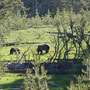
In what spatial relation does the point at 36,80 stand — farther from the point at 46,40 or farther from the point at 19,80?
the point at 46,40

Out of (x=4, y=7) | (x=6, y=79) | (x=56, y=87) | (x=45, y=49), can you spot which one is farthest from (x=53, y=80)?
(x=4, y=7)

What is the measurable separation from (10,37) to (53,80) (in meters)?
32.2

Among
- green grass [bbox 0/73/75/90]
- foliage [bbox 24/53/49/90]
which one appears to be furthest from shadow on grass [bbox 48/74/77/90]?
foliage [bbox 24/53/49/90]

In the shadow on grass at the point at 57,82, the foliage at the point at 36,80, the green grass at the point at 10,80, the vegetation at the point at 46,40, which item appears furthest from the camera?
the green grass at the point at 10,80

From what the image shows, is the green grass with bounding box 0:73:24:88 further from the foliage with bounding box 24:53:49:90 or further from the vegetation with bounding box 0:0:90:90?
the foliage with bounding box 24:53:49:90

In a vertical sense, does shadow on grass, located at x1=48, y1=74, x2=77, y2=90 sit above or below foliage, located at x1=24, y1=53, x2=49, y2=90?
below

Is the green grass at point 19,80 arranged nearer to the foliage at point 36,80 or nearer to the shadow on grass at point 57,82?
the shadow on grass at point 57,82

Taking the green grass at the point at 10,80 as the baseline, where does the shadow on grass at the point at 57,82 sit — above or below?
above

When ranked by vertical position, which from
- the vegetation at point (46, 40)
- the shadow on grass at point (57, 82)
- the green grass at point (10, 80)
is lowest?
the green grass at point (10, 80)

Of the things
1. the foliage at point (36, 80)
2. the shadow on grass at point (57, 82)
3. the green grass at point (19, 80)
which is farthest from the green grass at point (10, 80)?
the foliage at point (36, 80)

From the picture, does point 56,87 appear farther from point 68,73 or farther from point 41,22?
point 41,22

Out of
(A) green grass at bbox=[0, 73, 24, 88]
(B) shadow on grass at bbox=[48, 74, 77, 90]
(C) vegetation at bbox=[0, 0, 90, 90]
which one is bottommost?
(A) green grass at bbox=[0, 73, 24, 88]

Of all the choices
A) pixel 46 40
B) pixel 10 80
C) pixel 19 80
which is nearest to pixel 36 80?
pixel 19 80

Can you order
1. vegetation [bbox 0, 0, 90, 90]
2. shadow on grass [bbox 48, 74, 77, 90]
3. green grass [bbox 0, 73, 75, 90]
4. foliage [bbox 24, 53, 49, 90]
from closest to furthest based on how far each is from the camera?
foliage [bbox 24, 53, 49, 90] → vegetation [bbox 0, 0, 90, 90] → shadow on grass [bbox 48, 74, 77, 90] → green grass [bbox 0, 73, 75, 90]
